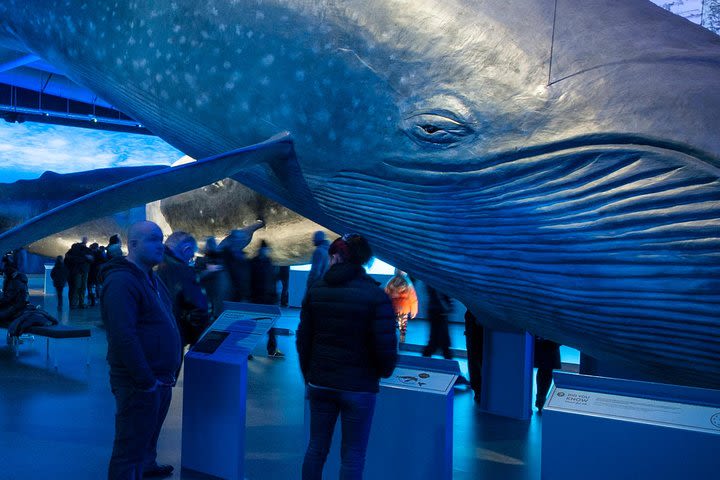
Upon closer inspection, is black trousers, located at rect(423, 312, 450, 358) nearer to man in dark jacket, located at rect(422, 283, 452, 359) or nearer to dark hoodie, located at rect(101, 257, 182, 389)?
man in dark jacket, located at rect(422, 283, 452, 359)

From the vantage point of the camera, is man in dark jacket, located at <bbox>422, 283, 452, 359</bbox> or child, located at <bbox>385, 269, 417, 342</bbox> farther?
child, located at <bbox>385, 269, 417, 342</bbox>

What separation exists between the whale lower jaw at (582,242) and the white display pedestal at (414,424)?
1.32m

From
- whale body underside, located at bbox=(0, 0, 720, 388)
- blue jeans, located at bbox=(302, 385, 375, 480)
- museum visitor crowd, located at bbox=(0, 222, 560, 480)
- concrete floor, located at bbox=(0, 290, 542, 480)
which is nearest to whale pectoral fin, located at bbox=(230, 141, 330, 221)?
whale body underside, located at bbox=(0, 0, 720, 388)

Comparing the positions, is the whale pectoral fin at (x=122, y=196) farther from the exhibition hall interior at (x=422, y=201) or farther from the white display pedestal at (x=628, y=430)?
the white display pedestal at (x=628, y=430)

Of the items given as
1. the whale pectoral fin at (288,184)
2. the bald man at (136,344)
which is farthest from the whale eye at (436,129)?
the bald man at (136,344)

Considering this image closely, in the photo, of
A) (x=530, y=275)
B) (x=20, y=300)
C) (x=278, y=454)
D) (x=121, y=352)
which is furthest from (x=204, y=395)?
(x=20, y=300)

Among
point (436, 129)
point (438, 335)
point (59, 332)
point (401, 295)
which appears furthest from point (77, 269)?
point (436, 129)

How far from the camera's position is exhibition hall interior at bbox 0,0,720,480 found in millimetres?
2635

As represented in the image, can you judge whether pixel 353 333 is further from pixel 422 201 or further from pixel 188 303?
pixel 188 303

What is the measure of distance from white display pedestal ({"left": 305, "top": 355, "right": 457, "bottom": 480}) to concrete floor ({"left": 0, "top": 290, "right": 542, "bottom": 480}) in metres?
1.18

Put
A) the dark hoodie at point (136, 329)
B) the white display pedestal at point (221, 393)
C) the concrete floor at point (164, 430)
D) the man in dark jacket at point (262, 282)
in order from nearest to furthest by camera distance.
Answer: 1. the dark hoodie at point (136, 329)
2. the white display pedestal at point (221, 393)
3. the concrete floor at point (164, 430)
4. the man in dark jacket at point (262, 282)

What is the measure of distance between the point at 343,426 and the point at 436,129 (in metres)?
1.89

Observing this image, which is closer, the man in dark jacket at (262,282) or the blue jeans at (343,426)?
the blue jeans at (343,426)

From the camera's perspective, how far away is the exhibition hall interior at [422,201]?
2.63m
